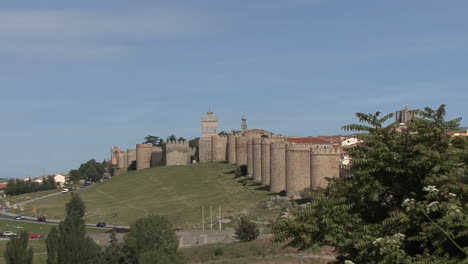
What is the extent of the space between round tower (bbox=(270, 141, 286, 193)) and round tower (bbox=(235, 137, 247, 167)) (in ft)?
49.1

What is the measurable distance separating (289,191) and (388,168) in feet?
Answer: 112

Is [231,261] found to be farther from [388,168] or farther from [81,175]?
[81,175]

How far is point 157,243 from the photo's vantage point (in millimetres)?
31016

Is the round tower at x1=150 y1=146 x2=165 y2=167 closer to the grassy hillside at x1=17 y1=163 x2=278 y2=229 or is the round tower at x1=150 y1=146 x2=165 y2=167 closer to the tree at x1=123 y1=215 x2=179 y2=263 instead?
the grassy hillside at x1=17 y1=163 x2=278 y2=229

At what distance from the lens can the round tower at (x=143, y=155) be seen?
7962 cm

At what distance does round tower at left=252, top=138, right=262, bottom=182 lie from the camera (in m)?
53.0

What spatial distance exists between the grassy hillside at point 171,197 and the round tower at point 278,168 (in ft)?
3.26

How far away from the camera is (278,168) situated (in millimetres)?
47062

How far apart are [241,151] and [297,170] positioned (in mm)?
19122

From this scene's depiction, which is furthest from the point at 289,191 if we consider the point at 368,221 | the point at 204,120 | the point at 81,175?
the point at 81,175

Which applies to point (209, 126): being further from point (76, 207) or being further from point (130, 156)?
point (76, 207)

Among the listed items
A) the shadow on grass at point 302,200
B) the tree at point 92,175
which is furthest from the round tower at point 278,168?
the tree at point 92,175

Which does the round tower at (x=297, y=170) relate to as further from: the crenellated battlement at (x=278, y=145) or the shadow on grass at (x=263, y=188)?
the shadow on grass at (x=263, y=188)

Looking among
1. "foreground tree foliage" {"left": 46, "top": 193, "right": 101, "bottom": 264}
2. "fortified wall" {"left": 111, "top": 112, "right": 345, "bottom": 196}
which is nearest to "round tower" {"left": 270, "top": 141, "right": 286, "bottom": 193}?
"fortified wall" {"left": 111, "top": 112, "right": 345, "bottom": 196}
